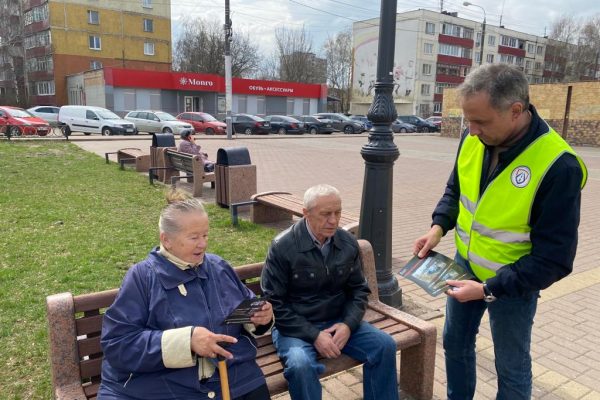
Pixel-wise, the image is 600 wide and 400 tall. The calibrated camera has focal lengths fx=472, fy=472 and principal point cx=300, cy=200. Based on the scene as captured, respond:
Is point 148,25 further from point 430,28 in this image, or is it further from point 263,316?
point 263,316

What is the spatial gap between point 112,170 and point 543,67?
80297 millimetres

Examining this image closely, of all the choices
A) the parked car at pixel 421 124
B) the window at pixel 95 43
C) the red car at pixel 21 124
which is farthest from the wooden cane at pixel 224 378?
the window at pixel 95 43

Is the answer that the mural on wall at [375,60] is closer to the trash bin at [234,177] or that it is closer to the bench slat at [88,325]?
the trash bin at [234,177]

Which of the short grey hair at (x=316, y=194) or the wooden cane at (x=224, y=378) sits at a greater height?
the short grey hair at (x=316, y=194)

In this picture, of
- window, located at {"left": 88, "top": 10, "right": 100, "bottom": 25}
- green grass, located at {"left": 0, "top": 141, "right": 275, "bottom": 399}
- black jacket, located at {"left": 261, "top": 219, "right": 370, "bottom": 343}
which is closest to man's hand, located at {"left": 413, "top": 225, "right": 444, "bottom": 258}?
black jacket, located at {"left": 261, "top": 219, "right": 370, "bottom": 343}

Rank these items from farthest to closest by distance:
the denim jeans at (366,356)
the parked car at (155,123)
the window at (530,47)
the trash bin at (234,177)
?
the window at (530,47)
the parked car at (155,123)
the trash bin at (234,177)
the denim jeans at (366,356)

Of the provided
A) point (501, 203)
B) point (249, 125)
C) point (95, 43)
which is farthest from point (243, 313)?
point (95, 43)

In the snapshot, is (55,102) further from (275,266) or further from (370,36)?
(275,266)

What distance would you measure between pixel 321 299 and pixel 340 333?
0.21 m

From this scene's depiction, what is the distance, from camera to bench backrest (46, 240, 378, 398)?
214 centimetres

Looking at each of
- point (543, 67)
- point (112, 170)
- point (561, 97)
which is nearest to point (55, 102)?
point (112, 170)

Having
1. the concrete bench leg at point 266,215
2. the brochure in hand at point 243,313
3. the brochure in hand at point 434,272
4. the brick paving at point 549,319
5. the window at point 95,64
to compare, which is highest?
the window at point 95,64

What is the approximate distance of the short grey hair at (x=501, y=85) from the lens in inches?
74.8

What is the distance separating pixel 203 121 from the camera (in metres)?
29.1
